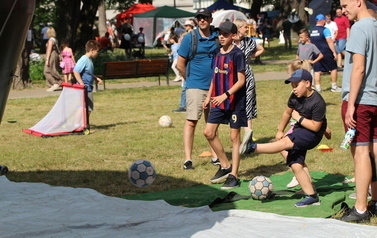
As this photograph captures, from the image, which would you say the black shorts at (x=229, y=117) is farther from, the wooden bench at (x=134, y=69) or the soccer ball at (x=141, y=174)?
the wooden bench at (x=134, y=69)

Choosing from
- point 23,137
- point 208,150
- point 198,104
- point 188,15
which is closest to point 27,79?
point 23,137

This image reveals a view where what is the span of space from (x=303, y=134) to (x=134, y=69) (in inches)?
580

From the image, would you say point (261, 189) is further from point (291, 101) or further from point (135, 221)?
point (135, 221)

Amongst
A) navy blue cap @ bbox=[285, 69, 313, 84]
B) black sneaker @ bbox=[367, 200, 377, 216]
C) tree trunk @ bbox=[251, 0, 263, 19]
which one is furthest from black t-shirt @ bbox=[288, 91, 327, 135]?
tree trunk @ bbox=[251, 0, 263, 19]

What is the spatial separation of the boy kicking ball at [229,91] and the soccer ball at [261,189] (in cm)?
78

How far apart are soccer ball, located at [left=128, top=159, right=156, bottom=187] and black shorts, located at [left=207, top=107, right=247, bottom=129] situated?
1056 mm

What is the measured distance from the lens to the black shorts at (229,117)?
26.2ft

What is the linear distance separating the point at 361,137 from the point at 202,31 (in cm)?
344

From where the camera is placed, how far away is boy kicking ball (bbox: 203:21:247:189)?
7.87 meters

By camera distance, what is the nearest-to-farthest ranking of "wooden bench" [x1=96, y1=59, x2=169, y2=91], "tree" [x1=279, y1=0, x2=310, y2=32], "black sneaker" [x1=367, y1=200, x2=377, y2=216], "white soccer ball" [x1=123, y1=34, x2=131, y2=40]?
"black sneaker" [x1=367, y1=200, x2=377, y2=216]
"wooden bench" [x1=96, y1=59, x2=169, y2=91]
"white soccer ball" [x1=123, y1=34, x2=131, y2=40]
"tree" [x1=279, y1=0, x2=310, y2=32]

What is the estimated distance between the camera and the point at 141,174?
7.70 metres

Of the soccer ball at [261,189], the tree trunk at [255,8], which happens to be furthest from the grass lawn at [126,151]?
the tree trunk at [255,8]

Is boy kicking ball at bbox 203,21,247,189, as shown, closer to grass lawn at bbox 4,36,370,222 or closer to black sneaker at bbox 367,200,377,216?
grass lawn at bbox 4,36,370,222

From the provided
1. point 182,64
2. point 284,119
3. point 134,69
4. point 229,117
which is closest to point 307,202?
point 284,119
